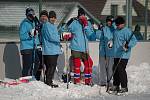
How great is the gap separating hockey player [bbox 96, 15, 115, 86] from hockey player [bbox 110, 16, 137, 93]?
23cm

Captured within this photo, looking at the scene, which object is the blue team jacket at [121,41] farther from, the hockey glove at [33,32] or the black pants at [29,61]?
the black pants at [29,61]

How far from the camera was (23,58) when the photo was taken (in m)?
10.2

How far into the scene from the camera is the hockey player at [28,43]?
32.7ft

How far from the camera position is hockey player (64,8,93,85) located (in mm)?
9922

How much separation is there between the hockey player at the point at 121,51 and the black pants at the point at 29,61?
1.75m

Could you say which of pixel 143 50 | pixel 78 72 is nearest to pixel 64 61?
pixel 78 72

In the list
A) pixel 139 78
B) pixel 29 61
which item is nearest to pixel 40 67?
pixel 29 61

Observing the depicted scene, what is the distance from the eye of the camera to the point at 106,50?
10016 millimetres

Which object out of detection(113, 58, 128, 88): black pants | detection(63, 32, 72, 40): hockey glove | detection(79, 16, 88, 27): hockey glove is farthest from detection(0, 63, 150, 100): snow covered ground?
detection(79, 16, 88, 27): hockey glove

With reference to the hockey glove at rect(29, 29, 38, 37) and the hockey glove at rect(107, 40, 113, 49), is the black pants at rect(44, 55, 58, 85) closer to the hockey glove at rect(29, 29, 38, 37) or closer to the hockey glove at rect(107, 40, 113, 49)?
the hockey glove at rect(29, 29, 38, 37)

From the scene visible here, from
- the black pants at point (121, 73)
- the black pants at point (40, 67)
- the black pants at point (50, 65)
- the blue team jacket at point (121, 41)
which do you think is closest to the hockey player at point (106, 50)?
the blue team jacket at point (121, 41)

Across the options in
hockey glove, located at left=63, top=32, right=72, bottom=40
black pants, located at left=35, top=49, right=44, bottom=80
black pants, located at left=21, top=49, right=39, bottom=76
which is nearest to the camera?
hockey glove, located at left=63, top=32, right=72, bottom=40

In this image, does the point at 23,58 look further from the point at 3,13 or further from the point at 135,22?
the point at 135,22

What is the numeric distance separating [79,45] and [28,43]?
106 cm
